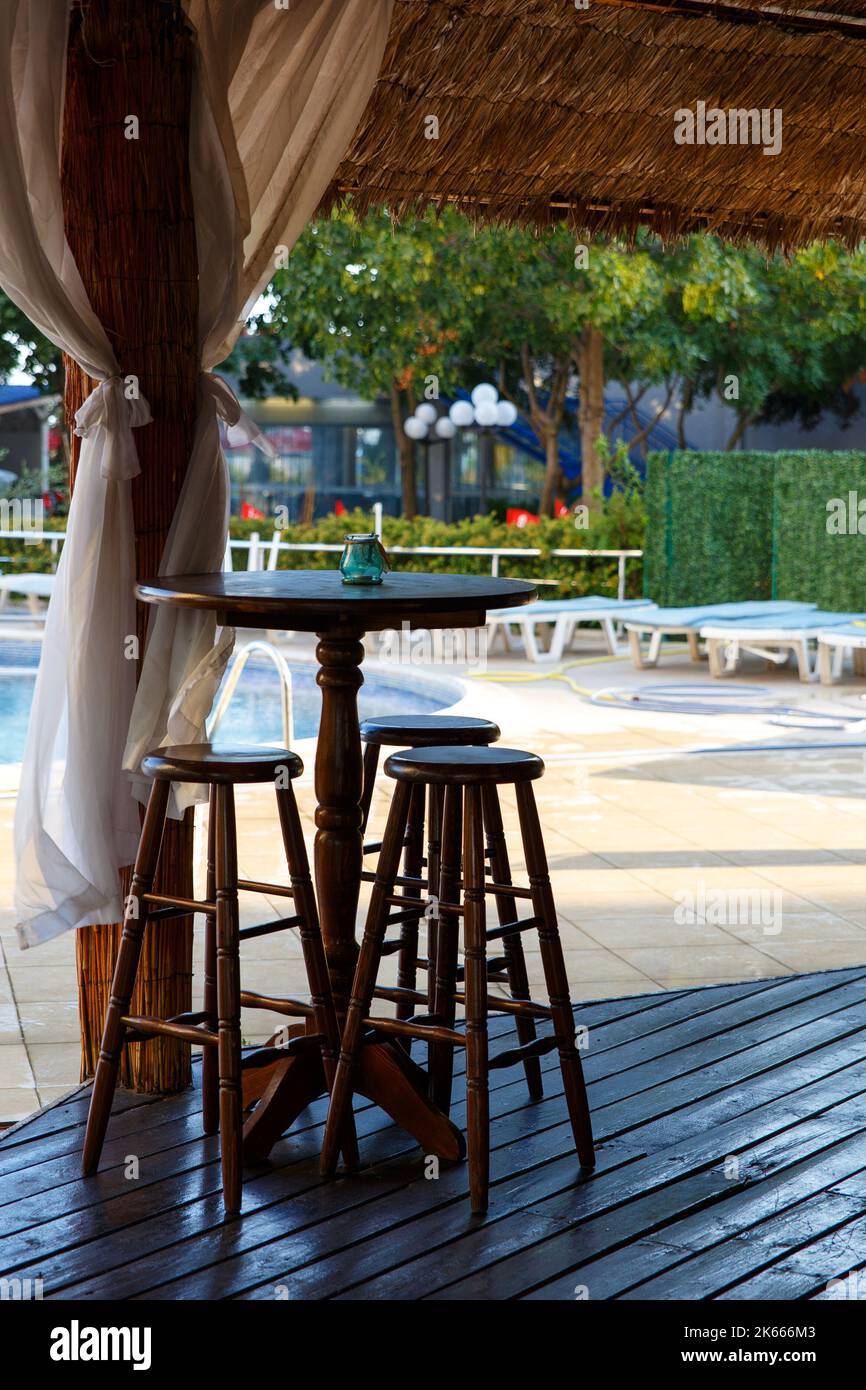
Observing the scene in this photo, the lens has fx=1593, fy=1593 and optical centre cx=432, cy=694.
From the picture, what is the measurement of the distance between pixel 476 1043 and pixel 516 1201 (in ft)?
0.99

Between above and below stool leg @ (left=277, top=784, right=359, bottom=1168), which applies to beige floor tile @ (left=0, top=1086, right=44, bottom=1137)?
below

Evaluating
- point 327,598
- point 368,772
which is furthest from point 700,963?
point 327,598

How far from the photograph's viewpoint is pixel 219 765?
9.58 ft

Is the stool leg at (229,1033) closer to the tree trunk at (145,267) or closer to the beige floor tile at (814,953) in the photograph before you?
the tree trunk at (145,267)

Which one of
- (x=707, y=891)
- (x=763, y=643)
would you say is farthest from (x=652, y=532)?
(x=707, y=891)

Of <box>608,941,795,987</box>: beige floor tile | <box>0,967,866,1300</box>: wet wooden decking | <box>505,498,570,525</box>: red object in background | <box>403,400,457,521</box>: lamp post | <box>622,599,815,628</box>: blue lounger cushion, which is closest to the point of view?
<box>0,967,866,1300</box>: wet wooden decking

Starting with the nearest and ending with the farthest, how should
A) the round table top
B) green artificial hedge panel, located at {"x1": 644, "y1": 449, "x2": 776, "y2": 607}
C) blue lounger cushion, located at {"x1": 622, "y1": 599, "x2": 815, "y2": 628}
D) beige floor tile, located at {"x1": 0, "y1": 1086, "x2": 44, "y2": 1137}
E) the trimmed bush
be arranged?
the round table top → beige floor tile, located at {"x1": 0, "y1": 1086, "x2": 44, "y2": 1137} → blue lounger cushion, located at {"x1": 622, "y1": 599, "x2": 815, "y2": 628} → the trimmed bush → green artificial hedge panel, located at {"x1": 644, "y1": 449, "x2": 776, "y2": 607}

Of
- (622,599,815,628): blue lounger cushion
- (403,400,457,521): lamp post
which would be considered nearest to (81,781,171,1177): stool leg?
(622,599,815,628): blue lounger cushion

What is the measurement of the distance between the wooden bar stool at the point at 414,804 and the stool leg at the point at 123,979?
1.49ft

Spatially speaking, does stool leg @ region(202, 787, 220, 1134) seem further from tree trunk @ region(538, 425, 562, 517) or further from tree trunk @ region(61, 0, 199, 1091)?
tree trunk @ region(538, 425, 562, 517)

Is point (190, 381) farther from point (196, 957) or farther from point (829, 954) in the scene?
point (829, 954)

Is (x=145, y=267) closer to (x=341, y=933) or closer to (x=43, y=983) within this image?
(x=341, y=933)

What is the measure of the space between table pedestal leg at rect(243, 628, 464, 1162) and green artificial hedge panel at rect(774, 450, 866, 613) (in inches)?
374

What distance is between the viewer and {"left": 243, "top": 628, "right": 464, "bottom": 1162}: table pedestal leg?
312 cm
